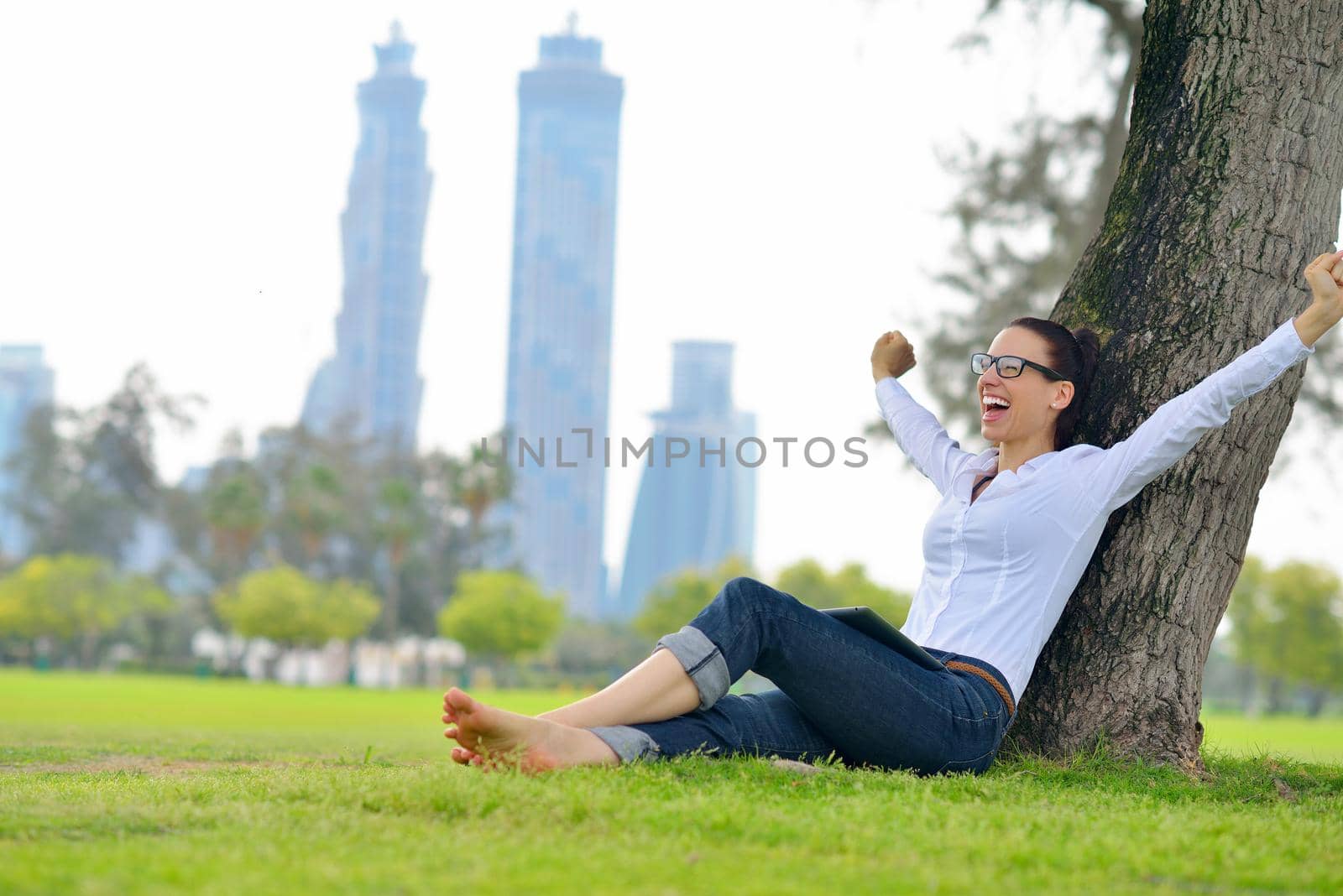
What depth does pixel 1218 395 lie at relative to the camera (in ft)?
11.1

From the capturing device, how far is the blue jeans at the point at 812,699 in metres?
3.15

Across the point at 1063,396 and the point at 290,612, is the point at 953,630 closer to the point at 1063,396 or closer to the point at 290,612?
the point at 1063,396

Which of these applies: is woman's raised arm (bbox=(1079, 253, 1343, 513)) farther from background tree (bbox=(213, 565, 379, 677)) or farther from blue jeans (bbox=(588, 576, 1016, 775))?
background tree (bbox=(213, 565, 379, 677))

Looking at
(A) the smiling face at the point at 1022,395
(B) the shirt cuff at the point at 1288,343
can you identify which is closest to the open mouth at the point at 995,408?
(A) the smiling face at the point at 1022,395

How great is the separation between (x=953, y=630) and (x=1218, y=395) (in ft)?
3.12

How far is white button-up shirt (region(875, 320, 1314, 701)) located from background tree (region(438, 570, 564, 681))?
149 feet

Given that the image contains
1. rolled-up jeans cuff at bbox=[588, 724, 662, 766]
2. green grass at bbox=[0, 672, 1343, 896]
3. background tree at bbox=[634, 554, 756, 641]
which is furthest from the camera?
background tree at bbox=[634, 554, 756, 641]

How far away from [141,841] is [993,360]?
8.70 feet

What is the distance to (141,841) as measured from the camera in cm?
242

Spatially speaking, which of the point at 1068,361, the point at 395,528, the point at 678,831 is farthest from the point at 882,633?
the point at 395,528

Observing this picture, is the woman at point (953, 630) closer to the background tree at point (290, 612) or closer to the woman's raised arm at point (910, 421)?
the woman's raised arm at point (910, 421)

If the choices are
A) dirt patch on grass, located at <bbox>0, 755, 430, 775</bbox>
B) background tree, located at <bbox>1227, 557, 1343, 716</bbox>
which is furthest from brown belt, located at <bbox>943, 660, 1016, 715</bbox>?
background tree, located at <bbox>1227, 557, 1343, 716</bbox>

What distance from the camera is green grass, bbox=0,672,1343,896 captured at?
84.1 inches

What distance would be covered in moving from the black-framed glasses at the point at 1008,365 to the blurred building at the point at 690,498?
15862cm
